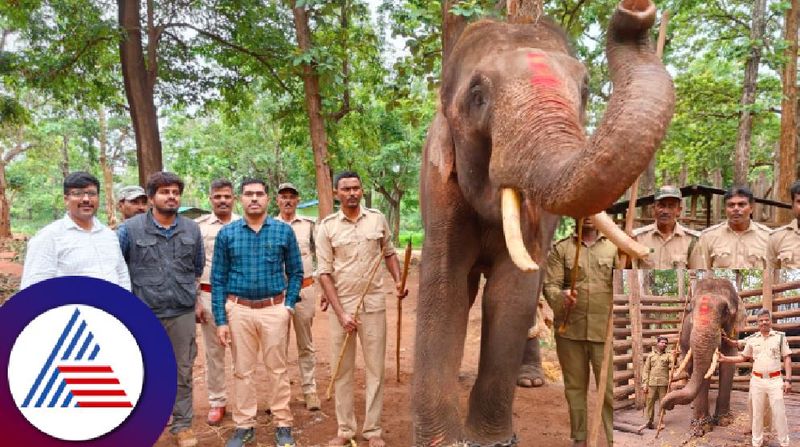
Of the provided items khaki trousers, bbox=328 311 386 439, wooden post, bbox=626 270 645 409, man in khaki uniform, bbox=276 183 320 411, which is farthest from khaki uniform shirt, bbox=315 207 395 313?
wooden post, bbox=626 270 645 409

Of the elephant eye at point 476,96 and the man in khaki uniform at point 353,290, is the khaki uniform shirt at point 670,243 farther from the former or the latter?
the man in khaki uniform at point 353,290

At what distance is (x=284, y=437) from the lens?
171 inches

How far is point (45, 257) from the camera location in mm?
3547

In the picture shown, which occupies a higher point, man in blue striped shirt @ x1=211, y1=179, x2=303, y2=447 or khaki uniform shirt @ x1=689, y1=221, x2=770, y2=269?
khaki uniform shirt @ x1=689, y1=221, x2=770, y2=269

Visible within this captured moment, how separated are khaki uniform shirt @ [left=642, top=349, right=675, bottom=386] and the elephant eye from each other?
4.16 ft

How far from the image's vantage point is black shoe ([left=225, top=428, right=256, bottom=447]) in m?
4.24

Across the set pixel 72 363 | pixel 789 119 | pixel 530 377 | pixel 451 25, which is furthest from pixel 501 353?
pixel 789 119

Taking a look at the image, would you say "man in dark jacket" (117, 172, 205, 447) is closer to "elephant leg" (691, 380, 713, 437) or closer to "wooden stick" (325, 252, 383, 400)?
"wooden stick" (325, 252, 383, 400)

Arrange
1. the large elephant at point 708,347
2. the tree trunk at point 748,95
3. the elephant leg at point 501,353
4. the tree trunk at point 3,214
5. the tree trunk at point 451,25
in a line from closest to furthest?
the large elephant at point 708,347 → the elephant leg at point 501,353 → the tree trunk at point 451,25 → the tree trunk at point 748,95 → the tree trunk at point 3,214

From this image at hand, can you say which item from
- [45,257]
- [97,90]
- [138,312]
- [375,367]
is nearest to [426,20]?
[375,367]

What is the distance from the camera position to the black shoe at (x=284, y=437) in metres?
4.31

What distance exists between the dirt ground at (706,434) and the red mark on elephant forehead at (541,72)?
1284 mm

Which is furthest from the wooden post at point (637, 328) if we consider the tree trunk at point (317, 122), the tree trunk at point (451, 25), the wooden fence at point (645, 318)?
the tree trunk at point (317, 122)

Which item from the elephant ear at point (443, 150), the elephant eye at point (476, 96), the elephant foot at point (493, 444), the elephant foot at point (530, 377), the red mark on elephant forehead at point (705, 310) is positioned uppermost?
the elephant eye at point (476, 96)
